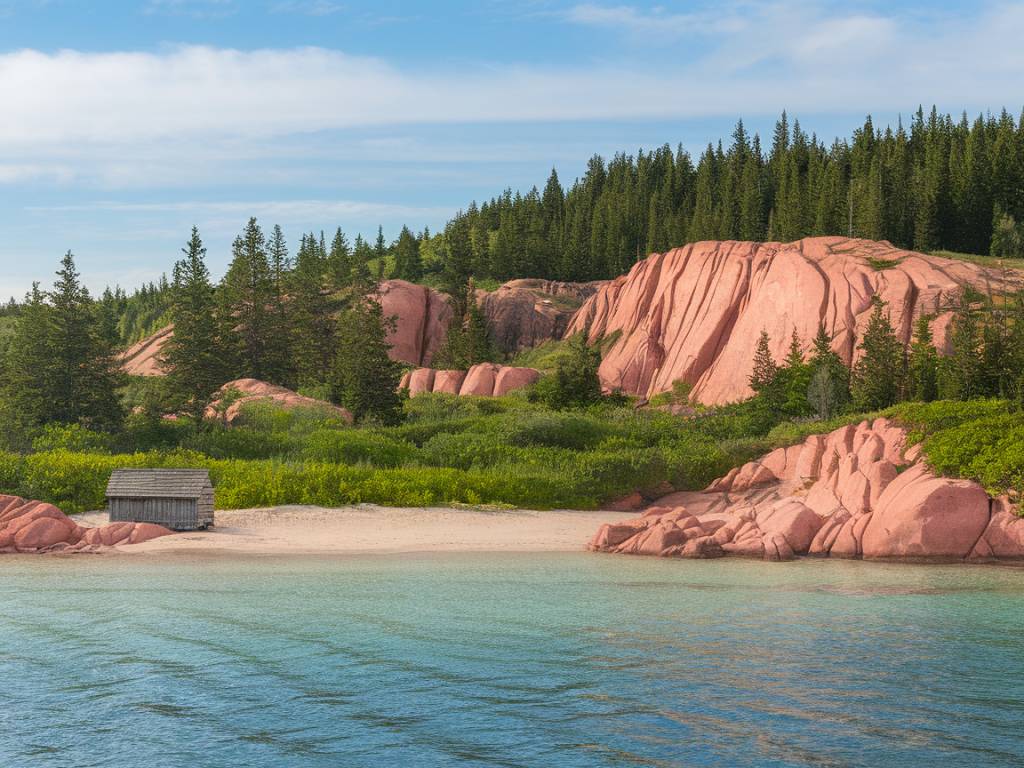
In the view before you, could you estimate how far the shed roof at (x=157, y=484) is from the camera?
27.7 metres

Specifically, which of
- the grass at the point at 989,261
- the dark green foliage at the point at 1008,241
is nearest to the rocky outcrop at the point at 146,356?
the grass at the point at 989,261

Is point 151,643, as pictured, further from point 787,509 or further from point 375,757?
point 787,509

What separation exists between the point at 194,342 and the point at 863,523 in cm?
3884

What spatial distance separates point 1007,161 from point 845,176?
46.1ft

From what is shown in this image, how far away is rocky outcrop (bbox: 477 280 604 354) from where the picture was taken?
75375 millimetres

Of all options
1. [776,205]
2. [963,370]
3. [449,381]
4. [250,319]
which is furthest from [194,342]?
[776,205]

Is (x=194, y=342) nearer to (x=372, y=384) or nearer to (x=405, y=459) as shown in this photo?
(x=372, y=384)

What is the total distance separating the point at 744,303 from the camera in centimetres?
5800

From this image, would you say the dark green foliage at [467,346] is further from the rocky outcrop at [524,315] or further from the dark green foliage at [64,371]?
the dark green foliage at [64,371]

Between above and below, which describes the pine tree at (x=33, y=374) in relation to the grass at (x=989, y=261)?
below

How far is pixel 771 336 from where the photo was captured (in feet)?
176

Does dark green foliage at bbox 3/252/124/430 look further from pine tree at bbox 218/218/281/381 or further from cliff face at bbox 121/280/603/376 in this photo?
cliff face at bbox 121/280/603/376

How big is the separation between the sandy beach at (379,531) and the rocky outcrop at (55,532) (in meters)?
0.72

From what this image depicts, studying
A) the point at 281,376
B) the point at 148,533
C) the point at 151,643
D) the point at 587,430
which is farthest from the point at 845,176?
the point at 151,643
